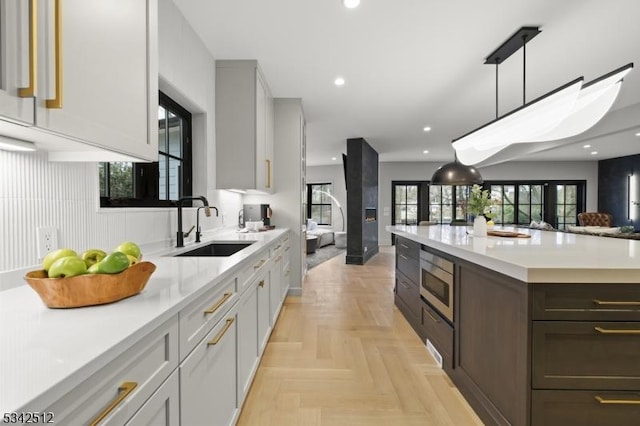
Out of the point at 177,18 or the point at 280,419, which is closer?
the point at 280,419

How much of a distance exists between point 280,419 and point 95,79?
5.92 ft

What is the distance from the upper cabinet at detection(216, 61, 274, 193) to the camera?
311 centimetres

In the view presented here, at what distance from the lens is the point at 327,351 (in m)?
2.51

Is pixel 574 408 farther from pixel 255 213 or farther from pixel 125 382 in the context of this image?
pixel 255 213

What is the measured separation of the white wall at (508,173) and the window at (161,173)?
7774 millimetres

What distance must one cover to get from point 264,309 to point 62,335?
5.87ft

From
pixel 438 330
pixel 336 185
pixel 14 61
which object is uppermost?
pixel 336 185

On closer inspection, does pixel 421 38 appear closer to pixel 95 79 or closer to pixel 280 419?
pixel 95 79

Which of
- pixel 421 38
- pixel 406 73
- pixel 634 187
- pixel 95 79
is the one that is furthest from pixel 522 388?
pixel 634 187

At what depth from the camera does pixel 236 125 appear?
10.3 feet

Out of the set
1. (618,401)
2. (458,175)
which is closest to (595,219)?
(458,175)

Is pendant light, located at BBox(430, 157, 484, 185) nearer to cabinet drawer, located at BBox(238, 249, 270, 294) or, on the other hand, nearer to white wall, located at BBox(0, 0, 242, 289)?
cabinet drawer, located at BBox(238, 249, 270, 294)

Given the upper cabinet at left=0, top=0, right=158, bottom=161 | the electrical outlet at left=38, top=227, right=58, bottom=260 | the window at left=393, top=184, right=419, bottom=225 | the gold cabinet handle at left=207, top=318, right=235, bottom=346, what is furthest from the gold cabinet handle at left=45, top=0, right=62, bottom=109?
the window at left=393, top=184, right=419, bottom=225

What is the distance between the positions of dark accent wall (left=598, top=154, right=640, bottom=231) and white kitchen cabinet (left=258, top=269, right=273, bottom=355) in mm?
10567
